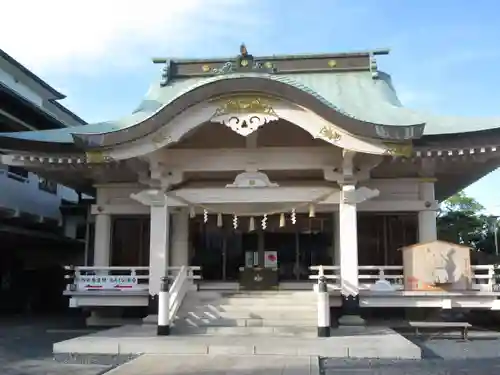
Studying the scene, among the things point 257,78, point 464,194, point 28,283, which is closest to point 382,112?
point 257,78

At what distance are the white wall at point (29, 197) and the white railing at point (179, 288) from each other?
637cm

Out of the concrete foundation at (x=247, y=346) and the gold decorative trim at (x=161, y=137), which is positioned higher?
the gold decorative trim at (x=161, y=137)

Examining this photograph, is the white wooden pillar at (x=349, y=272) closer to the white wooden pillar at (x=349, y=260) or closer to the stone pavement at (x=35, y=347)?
the white wooden pillar at (x=349, y=260)

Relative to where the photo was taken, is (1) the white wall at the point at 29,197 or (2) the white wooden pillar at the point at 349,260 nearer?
(2) the white wooden pillar at the point at 349,260

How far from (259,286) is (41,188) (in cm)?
948

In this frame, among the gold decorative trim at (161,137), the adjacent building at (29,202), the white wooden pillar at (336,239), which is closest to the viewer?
the gold decorative trim at (161,137)

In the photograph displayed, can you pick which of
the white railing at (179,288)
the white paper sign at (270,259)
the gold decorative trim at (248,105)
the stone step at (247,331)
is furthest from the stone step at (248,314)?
the gold decorative trim at (248,105)

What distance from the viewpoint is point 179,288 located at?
12.2m

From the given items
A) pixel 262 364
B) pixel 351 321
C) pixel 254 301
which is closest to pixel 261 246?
pixel 254 301

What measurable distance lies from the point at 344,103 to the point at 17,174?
414 inches

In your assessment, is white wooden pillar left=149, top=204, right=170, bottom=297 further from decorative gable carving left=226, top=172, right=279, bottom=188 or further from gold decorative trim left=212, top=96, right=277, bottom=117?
gold decorative trim left=212, top=96, right=277, bottom=117

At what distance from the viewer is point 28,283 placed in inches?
849

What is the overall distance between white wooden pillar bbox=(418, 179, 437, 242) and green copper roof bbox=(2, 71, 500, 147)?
5.46 ft

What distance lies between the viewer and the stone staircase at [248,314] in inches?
434
